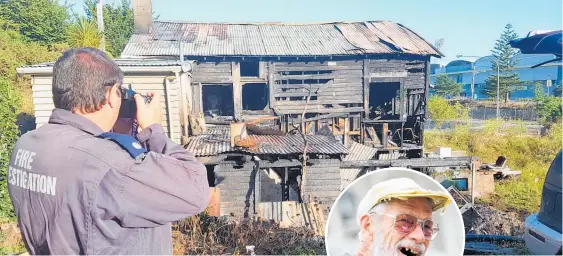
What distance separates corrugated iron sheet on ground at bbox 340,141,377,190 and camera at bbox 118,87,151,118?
1140 cm

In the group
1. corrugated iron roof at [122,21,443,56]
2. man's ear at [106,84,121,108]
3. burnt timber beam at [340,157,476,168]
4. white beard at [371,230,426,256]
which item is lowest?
burnt timber beam at [340,157,476,168]

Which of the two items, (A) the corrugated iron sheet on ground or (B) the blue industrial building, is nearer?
(A) the corrugated iron sheet on ground

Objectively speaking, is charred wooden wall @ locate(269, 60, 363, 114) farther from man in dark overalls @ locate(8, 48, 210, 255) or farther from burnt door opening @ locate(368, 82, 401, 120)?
man in dark overalls @ locate(8, 48, 210, 255)

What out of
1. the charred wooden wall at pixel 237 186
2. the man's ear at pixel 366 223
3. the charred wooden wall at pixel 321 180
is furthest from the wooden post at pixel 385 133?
the man's ear at pixel 366 223

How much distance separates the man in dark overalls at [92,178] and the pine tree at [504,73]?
117 ft

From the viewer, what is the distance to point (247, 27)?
60.7 feet

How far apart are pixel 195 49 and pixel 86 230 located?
15.1 meters

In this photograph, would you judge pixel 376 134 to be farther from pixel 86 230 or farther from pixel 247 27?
pixel 86 230

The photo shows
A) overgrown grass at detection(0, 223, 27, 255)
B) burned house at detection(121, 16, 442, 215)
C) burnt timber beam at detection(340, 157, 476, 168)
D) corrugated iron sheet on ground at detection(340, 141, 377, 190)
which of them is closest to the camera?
overgrown grass at detection(0, 223, 27, 255)

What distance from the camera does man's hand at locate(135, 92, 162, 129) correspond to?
5.13 feet

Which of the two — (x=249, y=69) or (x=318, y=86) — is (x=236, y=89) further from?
(x=318, y=86)

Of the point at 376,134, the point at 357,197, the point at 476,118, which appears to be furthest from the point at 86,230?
the point at 476,118

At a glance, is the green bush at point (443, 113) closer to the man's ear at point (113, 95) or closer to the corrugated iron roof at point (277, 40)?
the corrugated iron roof at point (277, 40)

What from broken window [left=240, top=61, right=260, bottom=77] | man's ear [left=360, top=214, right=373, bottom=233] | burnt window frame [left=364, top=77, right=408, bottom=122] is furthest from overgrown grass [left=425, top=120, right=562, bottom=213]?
man's ear [left=360, top=214, right=373, bottom=233]
